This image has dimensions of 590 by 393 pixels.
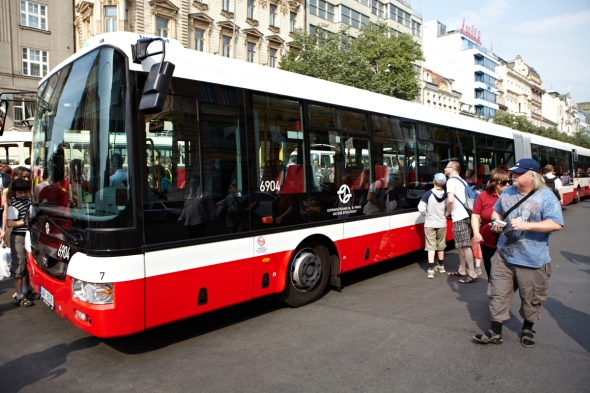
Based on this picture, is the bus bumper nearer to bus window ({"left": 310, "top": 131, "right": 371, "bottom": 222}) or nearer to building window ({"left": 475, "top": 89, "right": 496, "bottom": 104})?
bus window ({"left": 310, "top": 131, "right": 371, "bottom": 222})

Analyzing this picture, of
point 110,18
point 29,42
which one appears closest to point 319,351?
point 110,18

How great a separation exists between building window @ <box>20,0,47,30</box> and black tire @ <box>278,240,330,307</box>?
28.6m

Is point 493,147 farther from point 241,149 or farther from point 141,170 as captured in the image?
point 141,170

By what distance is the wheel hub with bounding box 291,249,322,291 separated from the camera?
5814 millimetres

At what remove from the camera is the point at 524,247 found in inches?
170

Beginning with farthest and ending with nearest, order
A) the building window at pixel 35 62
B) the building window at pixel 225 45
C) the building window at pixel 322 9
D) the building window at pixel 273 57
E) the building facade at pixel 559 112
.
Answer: the building facade at pixel 559 112 → the building window at pixel 322 9 → the building window at pixel 273 57 → the building window at pixel 225 45 → the building window at pixel 35 62

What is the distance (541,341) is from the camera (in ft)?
15.5

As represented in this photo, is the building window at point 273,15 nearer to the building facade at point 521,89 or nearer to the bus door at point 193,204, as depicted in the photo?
the bus door at point 193,204

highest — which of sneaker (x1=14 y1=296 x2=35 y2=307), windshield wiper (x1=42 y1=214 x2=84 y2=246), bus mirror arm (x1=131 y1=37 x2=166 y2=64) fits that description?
bus mirror arm (x1=131 y1=37 x2=166 y2=64)

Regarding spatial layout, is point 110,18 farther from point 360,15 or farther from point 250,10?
point 360,15

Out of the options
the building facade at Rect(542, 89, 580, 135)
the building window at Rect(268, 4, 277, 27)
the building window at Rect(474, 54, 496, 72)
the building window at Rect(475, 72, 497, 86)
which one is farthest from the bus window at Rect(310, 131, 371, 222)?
the building facade at Rect(542, 89, 580, 135)

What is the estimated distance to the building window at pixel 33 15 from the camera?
26.9 meters

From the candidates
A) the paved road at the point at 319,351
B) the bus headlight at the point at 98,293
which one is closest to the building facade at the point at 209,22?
the paved road at the point at 319,351

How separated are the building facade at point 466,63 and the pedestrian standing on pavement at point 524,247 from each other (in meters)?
71.2
